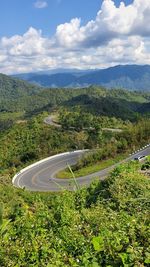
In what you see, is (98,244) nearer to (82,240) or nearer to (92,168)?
(82,240)

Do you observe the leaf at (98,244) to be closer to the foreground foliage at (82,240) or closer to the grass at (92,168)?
the foreground foliage at (82,240)

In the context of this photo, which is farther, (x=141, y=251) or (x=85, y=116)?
(x=85, y=116)

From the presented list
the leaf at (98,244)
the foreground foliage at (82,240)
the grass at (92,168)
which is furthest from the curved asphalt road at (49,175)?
the leaf at (98,244)

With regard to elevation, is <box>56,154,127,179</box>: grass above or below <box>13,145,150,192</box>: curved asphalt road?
above

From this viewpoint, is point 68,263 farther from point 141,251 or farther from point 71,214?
point 71,214

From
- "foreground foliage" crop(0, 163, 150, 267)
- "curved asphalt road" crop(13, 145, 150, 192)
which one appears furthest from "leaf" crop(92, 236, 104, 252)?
"curved asphalt road" crop(13, 145, 150, 192)

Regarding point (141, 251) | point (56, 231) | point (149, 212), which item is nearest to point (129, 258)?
point (141, 251)

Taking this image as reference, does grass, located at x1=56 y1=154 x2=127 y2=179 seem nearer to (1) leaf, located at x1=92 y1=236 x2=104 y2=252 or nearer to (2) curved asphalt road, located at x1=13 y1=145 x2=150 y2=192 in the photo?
(2) curved asphalt road, located at x1=13 y1=145 x2=150 y2=192

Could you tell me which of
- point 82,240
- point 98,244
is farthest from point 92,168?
point 98,244

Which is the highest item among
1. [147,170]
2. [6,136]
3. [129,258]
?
[129,258]
